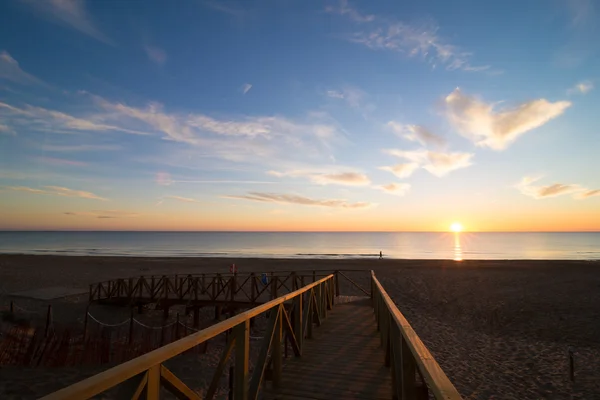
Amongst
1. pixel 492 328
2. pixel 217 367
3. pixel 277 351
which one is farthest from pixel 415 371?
pixel 492 328

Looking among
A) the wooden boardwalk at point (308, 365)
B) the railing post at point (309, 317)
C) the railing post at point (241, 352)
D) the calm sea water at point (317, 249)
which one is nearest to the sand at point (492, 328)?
the wooden boardwalk at point (308, 365)

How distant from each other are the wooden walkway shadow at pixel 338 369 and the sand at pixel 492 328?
3.68m

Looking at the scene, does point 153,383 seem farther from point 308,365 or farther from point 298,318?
point 298,318

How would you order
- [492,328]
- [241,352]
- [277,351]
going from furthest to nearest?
[492,328] < [277,351] < [241,352]

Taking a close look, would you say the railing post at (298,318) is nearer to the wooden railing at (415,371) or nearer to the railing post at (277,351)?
the railing post at (277,351)

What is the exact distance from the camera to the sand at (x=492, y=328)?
30.2 ft

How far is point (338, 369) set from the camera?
554cm

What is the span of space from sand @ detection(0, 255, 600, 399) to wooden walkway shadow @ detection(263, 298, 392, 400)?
145 inches

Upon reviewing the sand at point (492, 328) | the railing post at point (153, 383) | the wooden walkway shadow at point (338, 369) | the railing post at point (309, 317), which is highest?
the railing post at point (153, 383)

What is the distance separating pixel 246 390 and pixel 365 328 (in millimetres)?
5446

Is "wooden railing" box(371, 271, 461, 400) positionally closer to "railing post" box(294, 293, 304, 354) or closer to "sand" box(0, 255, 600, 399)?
"railing post" box(294, 293, 304, 354)

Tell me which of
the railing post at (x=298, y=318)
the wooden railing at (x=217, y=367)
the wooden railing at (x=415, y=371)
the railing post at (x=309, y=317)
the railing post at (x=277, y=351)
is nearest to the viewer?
the wooden railing at (x=217, y=367)

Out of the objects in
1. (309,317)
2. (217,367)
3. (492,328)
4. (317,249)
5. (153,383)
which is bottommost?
(492,328)

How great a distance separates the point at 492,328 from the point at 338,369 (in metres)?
12.9
